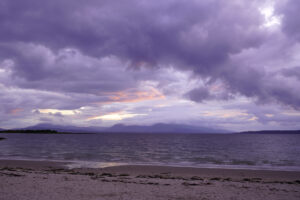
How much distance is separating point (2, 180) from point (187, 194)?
1012 cm

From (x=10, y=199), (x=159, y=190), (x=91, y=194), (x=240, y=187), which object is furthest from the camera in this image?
(x=240, y=187)

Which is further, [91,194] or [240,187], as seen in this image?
[240,187]

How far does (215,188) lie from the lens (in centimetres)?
1161

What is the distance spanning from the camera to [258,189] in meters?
11.6

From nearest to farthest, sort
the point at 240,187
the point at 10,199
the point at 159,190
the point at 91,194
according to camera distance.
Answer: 1. the point at 10,199
2. the point at 91,194
3. the point at 159,190
4. the point at 240,187

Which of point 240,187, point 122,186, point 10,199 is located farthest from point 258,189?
point 10,199

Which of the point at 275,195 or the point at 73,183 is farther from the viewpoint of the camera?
the point at 73,183

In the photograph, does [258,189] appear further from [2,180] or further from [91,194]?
[2,180]

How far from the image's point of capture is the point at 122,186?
11.8 meters

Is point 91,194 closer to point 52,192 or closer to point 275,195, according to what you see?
point 52,192

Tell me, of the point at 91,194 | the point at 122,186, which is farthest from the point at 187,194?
the point at 91,194

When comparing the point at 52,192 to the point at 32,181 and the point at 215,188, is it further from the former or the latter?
the point at 215,188

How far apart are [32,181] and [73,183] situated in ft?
7.80

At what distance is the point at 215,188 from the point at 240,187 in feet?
4.94
